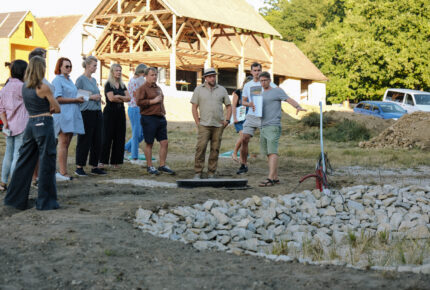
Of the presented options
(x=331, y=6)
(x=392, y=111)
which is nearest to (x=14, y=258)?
(x=392, y=111)

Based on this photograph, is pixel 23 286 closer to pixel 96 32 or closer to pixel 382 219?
pixel 382 219

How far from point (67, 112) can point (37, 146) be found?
2094 mm

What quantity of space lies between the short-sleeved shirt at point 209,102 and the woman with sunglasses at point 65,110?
6.06 ft

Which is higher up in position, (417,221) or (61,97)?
(61,97)

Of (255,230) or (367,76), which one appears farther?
(367,76)

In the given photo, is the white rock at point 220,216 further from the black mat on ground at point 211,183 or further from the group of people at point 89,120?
the group of people at point 89,120

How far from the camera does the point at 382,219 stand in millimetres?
7820

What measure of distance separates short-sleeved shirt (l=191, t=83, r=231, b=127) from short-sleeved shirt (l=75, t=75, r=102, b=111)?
154 cm

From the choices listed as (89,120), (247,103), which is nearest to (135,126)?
(89,120)

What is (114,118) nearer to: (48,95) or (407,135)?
(48,95)

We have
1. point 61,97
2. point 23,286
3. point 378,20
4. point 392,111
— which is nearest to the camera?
point 23,286

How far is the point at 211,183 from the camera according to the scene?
8648 mm

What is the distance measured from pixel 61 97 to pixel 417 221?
5198 mm

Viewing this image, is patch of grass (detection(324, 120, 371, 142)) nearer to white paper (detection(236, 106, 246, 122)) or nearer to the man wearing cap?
white paper (detection(236, 106, 246, 122))
